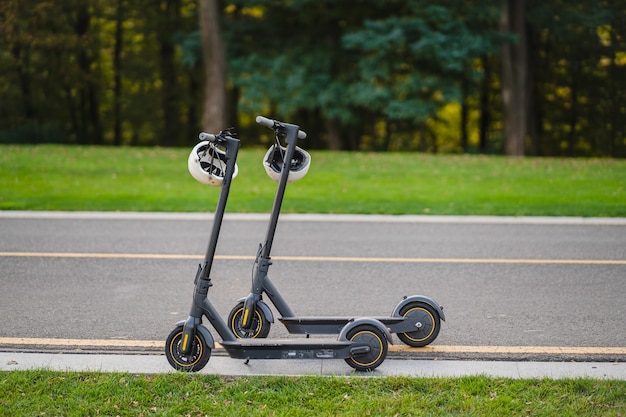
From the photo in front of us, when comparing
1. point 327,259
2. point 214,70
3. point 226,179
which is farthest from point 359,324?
point 214,70

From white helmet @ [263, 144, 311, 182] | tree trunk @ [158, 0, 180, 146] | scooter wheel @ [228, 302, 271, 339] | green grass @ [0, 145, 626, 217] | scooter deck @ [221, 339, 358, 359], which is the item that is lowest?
tree trunk @ [158, 0, 180, 146]

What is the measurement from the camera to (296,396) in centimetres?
439

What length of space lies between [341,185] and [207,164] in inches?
405

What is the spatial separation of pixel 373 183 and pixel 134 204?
4.93 m

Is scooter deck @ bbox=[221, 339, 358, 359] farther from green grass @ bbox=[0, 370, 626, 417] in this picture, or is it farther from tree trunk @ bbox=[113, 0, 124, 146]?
tree trunk @ bbox=[113, 0, 124, 146]

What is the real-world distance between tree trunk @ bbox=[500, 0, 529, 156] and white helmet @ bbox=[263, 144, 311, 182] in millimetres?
20269

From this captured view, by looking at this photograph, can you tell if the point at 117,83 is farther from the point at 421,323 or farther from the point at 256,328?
the point at 421,323

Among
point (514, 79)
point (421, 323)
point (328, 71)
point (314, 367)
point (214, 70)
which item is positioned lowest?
Answer: point (514, 79)

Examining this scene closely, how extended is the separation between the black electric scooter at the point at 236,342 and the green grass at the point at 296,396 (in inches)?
7.0

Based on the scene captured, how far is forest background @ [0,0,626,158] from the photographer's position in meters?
24.7

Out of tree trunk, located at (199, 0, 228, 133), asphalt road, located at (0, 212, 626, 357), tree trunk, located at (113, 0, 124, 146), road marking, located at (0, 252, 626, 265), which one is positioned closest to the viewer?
asphalt road, located at (0, 212, 626, 357)

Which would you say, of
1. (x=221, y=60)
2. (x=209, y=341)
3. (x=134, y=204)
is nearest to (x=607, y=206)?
(x=134, y=204)

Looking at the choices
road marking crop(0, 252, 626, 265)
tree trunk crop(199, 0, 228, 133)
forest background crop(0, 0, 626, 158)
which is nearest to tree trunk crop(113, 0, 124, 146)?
forest background crop(0, 0, 626, 158)

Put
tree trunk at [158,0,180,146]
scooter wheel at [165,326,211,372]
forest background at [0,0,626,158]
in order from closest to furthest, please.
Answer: scooter wheel at [165,326,211,372], forest background at [0,0,626,158], tree trunk at [158,0,180,146]
